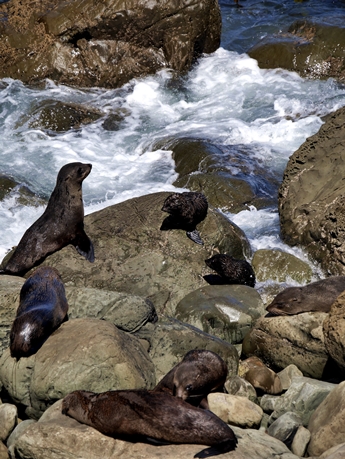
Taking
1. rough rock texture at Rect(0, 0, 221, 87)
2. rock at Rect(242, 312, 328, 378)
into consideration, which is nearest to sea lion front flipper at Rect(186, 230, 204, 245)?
rock at Rect(242, 312, 328, 378)

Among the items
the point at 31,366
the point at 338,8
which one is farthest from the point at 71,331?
the point at 338,8

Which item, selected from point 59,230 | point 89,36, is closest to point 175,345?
point 59,230

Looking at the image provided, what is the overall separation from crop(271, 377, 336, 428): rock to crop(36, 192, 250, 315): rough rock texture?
8.00ft

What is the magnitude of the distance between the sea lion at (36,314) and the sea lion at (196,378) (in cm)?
119

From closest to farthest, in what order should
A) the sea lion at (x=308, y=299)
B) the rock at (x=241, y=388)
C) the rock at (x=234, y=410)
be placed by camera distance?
the rock at (x=234, y=410) < the rock at (x=241, y=388) < the sea lion at (x=308, y=299)

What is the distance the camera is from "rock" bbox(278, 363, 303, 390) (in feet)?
23.4

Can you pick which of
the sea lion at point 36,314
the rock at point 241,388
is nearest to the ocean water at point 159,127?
the sea lion at point 36,314

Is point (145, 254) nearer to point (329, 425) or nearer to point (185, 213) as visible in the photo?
point (185, 213)

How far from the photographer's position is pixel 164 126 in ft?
52.8

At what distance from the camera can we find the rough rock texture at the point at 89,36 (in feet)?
56.6

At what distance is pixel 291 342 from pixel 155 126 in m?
9.49

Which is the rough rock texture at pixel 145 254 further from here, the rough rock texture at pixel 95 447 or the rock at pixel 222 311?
the rough rock texture at pixel 95 447

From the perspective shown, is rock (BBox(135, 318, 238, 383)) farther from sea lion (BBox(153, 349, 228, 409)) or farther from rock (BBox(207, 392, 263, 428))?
rock (BBox(207, 392, 263, 428))

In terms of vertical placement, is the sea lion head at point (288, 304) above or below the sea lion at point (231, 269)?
above
